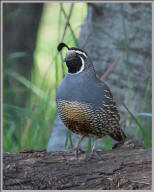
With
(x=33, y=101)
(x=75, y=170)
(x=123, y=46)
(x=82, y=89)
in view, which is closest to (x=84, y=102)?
(x=82, y=89)

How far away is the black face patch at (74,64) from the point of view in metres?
4.14

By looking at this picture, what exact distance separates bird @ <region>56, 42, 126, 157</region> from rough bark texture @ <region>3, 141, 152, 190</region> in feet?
0.70

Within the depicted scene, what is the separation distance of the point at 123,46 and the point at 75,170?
253 cm

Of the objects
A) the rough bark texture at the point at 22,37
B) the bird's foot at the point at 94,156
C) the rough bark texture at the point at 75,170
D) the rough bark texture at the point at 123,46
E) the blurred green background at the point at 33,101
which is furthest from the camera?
the rough bark texture at the point at 22,37

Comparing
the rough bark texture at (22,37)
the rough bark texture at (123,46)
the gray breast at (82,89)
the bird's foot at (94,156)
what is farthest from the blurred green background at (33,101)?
the bird's foot at (94,156)

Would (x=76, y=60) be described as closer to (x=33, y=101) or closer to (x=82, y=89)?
(x=82, y=89)

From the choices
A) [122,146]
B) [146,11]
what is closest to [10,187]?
[122,146]

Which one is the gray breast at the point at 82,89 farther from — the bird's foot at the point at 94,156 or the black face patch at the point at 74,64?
the bird's foot at the point at 94,156

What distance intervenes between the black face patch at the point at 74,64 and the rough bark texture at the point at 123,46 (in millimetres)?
1447

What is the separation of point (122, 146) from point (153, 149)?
0.31 metres

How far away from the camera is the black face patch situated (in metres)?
4.14

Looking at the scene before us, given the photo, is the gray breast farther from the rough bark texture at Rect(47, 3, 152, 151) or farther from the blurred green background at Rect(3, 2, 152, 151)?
the rough bark texture at Rect(47, 3, 152, 151)

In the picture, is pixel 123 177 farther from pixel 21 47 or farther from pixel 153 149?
pixel 21 47

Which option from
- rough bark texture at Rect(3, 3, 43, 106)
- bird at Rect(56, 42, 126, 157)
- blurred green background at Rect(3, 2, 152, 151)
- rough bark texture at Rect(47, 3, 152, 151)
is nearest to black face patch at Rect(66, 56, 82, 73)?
bird at Rect(56, 42, 126, 157)
